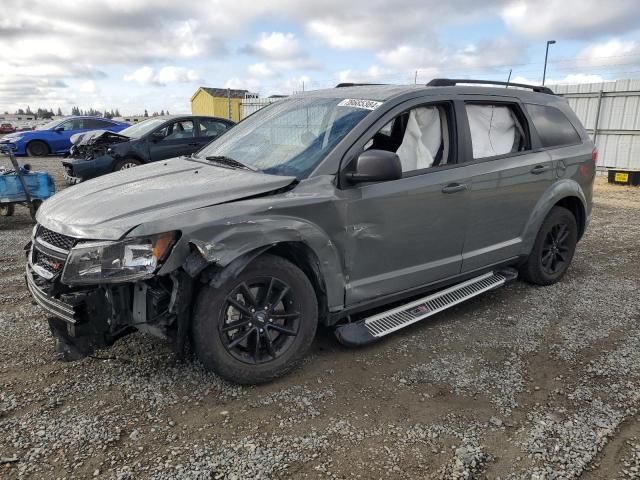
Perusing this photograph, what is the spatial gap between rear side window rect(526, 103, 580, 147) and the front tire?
114 inches

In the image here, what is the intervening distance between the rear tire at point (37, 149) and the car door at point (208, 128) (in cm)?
948

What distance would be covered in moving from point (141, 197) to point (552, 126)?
384 centimetres

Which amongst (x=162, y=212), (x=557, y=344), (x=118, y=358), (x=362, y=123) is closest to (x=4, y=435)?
(x=118, y=358)

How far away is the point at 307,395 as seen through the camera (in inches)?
118

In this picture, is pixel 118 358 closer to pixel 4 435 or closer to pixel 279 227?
pixel 4 435

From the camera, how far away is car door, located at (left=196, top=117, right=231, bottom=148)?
10.9 meters

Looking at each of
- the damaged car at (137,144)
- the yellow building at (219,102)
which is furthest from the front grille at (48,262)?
the yellow building at (219,102)

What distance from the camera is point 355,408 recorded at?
2.87 meters

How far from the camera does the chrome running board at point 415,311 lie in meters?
3.35

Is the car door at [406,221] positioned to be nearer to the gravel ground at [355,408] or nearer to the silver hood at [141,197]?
the gravel ground at [355,408]

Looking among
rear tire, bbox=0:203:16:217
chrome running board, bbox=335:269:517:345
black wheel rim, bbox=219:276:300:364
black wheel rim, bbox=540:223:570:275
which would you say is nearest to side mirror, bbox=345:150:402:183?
black wheel rim, bbox=219:276:300:364

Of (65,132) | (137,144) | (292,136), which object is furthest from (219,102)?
(292,136)

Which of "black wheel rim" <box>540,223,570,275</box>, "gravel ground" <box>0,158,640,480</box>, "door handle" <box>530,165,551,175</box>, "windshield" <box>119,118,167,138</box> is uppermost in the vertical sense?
"windshield" <box>119,118,167,138</box>

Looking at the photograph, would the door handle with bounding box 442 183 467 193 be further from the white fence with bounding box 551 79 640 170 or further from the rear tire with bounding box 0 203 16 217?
the white fence with bounding box 551 79 640 170
